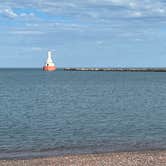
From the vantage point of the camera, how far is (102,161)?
61.2ft

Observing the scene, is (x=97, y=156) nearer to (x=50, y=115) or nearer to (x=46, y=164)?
(x=46, y=164)

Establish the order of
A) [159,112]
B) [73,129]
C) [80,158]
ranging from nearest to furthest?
1. [80,158]
2. [73,129]
3. [159,112]

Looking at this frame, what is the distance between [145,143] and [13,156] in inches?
282

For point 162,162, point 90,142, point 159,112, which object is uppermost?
point 162,162

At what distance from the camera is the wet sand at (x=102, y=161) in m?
18.0

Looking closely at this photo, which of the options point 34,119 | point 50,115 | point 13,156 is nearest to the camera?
point 13,156

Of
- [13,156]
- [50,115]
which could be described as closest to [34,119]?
[50,115]

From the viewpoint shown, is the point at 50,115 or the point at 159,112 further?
the point at 159,112

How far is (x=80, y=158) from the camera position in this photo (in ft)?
63.9

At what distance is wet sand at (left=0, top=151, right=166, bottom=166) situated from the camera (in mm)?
18016

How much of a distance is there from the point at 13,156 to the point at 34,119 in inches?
592

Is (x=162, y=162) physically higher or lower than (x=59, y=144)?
higher

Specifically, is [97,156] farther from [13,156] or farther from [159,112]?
[159,112]

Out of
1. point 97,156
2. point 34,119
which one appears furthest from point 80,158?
point 34,119
